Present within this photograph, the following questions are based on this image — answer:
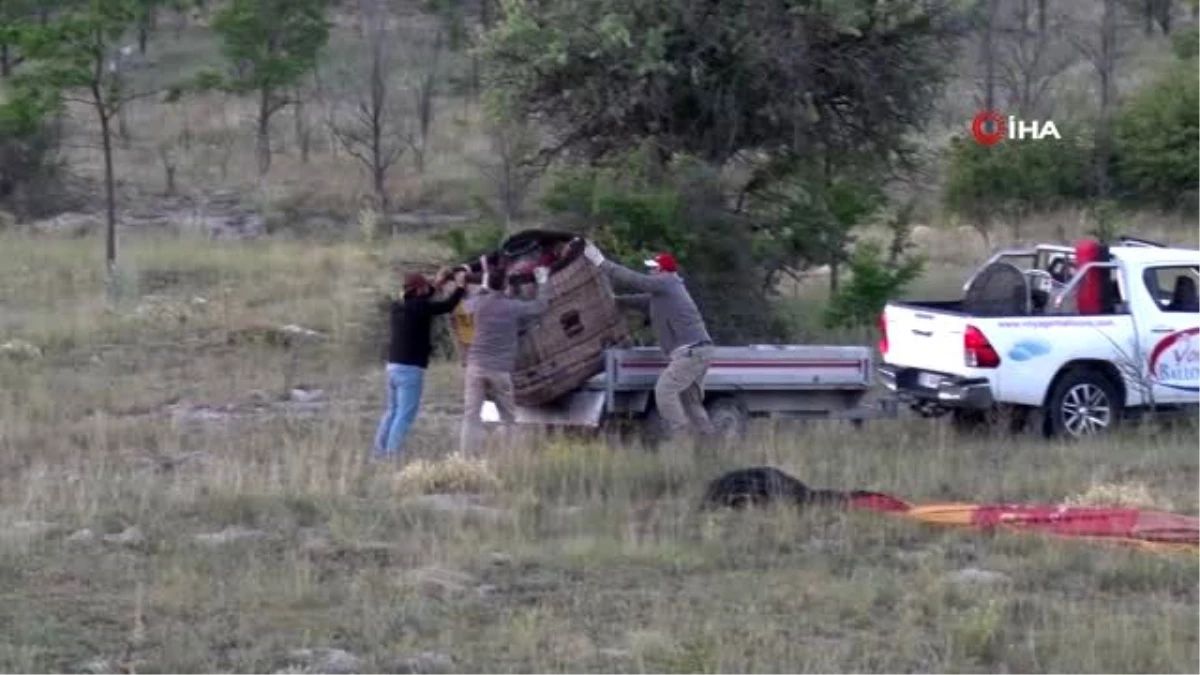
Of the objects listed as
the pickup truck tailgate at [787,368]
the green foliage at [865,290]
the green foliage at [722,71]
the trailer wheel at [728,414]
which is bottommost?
the trailer wheel at [728,414]

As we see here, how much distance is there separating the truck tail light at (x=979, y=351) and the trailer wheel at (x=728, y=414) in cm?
193

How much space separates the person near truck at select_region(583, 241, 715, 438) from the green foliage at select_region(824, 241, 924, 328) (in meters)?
9.36

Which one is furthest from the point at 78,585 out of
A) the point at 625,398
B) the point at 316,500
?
the point at 625,398

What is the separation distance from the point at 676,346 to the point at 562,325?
40.5 inches

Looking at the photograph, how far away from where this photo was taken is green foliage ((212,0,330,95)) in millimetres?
48188

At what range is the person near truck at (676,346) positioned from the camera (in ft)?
59.1

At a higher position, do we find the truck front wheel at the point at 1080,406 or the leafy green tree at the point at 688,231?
the leafy green tree at the point at 688,231

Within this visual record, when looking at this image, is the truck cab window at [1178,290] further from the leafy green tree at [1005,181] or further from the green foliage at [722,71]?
the leafy green tree at [1005,181]

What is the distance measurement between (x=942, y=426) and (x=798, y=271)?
843cm

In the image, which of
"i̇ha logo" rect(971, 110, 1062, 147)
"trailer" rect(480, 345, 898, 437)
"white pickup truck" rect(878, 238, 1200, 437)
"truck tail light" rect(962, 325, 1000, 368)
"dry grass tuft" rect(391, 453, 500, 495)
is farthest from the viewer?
"i̇ha logo" rect(971, 110, 1062, 147)

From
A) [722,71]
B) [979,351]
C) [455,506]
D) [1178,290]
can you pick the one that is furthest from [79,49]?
[455,506]

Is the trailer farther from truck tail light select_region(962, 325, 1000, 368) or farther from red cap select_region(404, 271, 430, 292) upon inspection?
red cap select_region(404, 271, 430, 292)

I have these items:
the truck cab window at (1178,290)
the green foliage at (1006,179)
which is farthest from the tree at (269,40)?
the truck cab window at (1178,290)

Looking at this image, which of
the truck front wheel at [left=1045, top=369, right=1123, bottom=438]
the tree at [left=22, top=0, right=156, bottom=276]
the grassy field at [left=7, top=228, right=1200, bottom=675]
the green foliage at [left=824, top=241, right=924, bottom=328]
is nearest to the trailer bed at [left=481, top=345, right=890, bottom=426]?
the grassy field at [left=7, top=228, right=1200, bottom=675]
